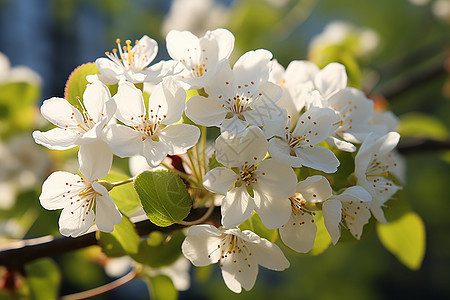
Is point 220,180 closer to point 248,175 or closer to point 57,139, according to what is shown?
point 248,175

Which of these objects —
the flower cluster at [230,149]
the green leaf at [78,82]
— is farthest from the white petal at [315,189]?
the green leaf at [78,82]

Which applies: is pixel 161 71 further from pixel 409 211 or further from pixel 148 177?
Answer: pixel 409 211

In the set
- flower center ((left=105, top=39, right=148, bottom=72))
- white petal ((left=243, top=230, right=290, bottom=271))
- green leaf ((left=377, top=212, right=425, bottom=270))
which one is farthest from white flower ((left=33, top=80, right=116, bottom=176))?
green leaf ((left=377, top=212, right=425, bottom=270))

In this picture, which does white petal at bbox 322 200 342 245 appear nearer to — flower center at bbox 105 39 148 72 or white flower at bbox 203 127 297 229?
white flower at bbox 203 127 297 229

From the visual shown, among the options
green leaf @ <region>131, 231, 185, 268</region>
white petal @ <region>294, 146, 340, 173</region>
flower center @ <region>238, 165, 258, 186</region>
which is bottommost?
green leaf @ <region>131, 231, 185, 268</region>

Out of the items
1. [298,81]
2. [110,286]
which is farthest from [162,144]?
[110,286]
